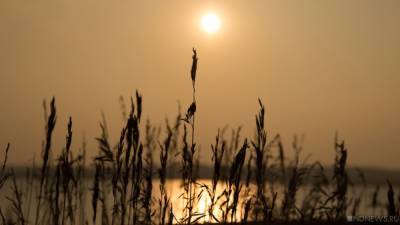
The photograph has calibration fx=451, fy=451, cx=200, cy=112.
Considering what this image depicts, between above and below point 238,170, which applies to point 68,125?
above

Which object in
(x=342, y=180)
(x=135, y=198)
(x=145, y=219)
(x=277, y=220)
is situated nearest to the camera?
(x=135, y=198)

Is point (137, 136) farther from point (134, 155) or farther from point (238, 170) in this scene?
point (238, 170)

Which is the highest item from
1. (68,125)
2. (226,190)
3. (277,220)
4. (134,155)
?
(68,125)

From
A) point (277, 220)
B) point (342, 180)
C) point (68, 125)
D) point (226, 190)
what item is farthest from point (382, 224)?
point (68, 125)

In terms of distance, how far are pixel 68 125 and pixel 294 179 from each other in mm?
2237

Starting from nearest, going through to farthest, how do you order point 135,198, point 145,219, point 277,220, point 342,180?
point 135,198 < point 145,219 < point 342,180 < point 277,220

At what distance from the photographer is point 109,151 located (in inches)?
129

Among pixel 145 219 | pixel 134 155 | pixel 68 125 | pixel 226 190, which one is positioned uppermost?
pixel 68 125

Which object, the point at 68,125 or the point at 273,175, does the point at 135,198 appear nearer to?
the point at 68,125

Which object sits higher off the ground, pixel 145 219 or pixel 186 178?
pixel 186 178

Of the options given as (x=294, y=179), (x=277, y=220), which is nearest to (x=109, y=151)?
(x=294, y=179)

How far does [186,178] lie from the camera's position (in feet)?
11.2

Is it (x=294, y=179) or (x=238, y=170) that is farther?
(x=294, y=179)

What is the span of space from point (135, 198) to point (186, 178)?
1.42 ft
